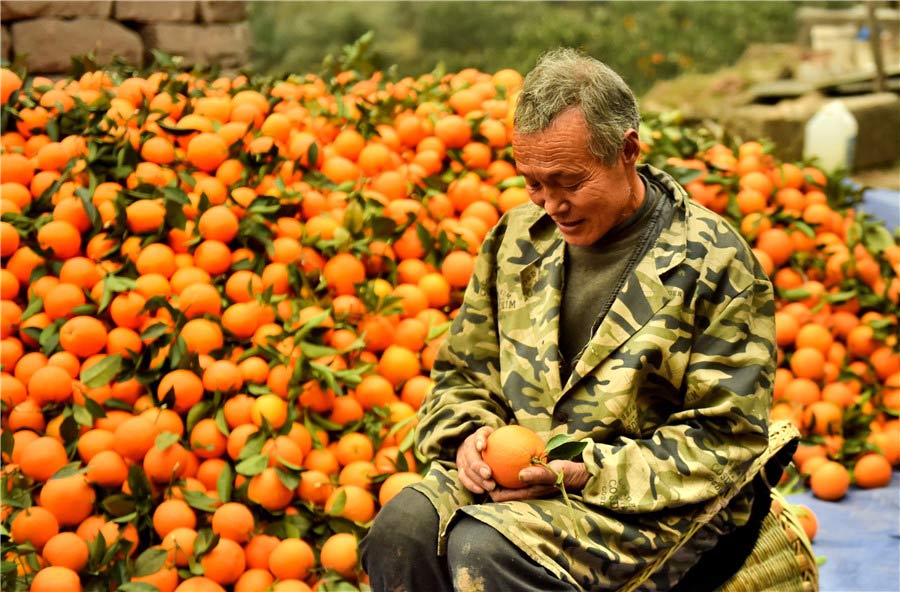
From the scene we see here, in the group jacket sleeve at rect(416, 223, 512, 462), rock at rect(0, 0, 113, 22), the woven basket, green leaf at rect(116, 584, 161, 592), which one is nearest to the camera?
jacket sleeve at rect(416, 223, 512, 462)

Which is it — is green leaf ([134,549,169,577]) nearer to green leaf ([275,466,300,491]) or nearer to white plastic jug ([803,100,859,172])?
green leaf ([275,466,300,491])

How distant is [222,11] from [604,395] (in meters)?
5.01

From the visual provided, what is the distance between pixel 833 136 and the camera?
433cm

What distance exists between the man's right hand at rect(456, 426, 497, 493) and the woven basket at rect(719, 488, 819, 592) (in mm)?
621

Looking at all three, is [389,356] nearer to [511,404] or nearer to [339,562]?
[339,562]

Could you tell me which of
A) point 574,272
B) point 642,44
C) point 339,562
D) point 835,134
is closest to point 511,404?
point 574,272

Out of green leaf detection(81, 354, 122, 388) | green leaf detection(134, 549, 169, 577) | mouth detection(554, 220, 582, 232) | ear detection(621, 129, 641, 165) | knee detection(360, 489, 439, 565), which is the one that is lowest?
green leaf detection(134, 549, 169, 577)

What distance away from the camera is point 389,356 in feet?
9.14

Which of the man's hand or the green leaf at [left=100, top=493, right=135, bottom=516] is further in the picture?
the green leaf at [left=100, top=493, right=135, bottom=516]

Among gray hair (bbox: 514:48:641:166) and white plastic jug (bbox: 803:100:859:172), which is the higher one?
gray hair (bbox: 514:48:641:166)

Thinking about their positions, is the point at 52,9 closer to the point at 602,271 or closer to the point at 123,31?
the point at 123,31

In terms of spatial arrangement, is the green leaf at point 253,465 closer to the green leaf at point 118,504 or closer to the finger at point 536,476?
the green leaf at point 118,504

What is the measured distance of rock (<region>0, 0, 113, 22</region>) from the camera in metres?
4.78

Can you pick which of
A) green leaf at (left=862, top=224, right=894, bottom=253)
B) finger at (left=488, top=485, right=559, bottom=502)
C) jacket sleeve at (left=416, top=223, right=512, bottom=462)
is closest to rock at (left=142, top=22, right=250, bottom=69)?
green leaf at (left=862, top=224, right=894, bottom=253)
